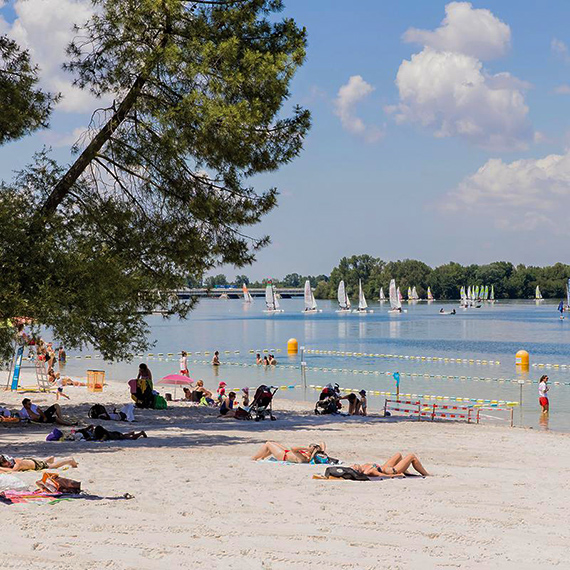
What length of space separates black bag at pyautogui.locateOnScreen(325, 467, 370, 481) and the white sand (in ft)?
0.67

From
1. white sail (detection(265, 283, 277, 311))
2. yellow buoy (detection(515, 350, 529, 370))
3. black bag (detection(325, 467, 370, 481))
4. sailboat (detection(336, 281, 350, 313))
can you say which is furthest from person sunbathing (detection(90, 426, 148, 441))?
sailboat (detection(336, 281, 350, 313))

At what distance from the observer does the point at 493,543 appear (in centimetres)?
911

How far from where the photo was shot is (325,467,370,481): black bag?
12477mm

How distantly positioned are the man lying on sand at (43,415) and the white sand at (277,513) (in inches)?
114

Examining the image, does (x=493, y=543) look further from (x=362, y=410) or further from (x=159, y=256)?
(x=362, y=410)

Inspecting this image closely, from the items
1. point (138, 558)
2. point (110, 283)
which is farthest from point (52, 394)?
point (138, 558)

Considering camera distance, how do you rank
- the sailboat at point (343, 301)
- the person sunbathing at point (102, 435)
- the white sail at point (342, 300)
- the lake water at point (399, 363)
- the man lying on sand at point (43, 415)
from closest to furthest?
the person sunbathing at point (102, 435) → the man lying on sand at point (43, 415) → the lake water at point (399, 363) → the white sail at point (342, 300) → the sailboat at point (343, 301)

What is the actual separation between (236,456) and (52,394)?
48.4 ft

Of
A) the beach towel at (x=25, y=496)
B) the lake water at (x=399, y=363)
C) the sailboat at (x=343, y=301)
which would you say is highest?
the sailboat at (x=343, y=301)

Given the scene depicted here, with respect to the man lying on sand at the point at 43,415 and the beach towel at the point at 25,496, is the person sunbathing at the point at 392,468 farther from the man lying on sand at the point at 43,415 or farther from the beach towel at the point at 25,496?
the man lying on sand at the point at 43,415

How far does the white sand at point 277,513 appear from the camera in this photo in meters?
8.31

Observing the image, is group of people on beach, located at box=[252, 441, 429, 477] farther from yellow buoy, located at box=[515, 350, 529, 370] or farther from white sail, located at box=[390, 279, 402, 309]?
white sail, located at box=[390, 279, 402, 309]

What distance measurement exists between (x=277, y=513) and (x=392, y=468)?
11.0ft

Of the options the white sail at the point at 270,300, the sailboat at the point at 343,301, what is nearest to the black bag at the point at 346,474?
the white sail at the point at 270,300
